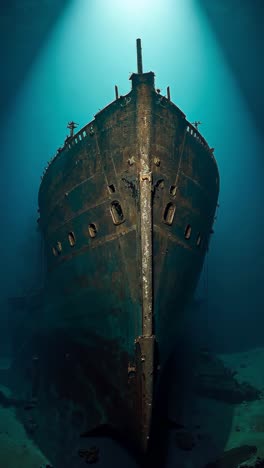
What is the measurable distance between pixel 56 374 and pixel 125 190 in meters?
4.78

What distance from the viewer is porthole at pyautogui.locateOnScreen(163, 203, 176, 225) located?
20.0ft

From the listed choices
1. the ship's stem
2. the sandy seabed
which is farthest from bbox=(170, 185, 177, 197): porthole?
the sandy seabed

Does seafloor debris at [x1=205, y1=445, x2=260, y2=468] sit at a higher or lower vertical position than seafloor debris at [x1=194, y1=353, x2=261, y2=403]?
lower

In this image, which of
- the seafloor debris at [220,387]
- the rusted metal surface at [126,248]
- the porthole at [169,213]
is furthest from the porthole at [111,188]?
the seafloor debris at [220,387]

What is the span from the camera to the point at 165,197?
238 inches

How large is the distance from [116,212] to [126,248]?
878 mm

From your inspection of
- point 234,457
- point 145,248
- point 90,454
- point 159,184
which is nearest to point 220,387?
Answer: point 234,457

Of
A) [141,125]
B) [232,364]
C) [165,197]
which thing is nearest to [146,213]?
[165,197]

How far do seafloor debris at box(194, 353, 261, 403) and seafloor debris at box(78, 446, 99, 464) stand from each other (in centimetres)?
415

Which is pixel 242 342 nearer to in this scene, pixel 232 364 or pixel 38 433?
pixel 232 364

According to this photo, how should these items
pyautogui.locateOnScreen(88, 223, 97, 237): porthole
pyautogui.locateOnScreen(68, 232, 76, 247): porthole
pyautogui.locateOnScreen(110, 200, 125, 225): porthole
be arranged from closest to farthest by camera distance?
1. pyautogui.locateOnScreen(110, 200, 125, 225): porthole
2. pyautogui.locateOnScreen(88, 223, 97, 237): porthole
3. pyautogui.locateOnScreen(68, 232, 76, 247): porthole

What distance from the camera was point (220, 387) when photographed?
29.9 feet

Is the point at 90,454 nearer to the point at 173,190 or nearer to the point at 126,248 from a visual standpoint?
the point at 126,248

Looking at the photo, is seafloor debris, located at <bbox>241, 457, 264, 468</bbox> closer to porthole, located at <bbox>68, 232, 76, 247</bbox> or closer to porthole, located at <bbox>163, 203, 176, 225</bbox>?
porthole, located at <bbox>163, 203, 176, 225</bbox>
